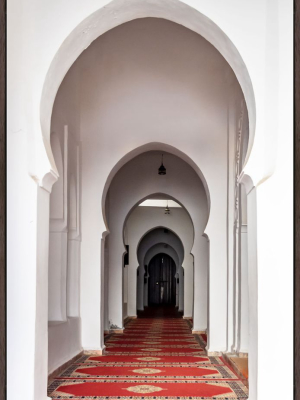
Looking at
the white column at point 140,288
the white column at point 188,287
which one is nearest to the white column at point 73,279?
the white column at point 188,287

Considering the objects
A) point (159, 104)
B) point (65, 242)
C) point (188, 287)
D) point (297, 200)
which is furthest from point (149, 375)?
point (188, 287)

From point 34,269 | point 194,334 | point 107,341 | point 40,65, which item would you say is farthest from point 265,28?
point 194,334

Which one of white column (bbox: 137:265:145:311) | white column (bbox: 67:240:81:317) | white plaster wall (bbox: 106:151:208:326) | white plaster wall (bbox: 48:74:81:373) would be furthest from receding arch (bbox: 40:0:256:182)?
white column (bbox: 137:265:145:311)

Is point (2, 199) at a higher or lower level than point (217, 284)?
higher

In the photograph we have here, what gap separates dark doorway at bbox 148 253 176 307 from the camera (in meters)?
29.2

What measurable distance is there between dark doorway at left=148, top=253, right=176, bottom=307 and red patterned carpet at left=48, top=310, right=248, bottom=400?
19.0 m

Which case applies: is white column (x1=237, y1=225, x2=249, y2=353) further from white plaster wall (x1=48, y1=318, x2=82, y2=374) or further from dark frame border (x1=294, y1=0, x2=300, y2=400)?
dark frame border (x1=294, y1=0, x2=300, y2=400)

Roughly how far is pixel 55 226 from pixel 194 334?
538cm

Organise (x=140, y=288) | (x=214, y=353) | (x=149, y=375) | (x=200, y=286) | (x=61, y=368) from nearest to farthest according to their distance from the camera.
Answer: (x=149, y=375) < (x=61, y=368) < (x=214, y=353) < (x=200, y=286) < (x=140, y=288)

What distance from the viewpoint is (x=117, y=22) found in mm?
5082

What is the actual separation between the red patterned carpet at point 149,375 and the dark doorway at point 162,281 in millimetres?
19042

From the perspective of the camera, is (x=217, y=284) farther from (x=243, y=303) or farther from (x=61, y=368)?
(x=61, y=368)

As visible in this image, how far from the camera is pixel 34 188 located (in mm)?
4348

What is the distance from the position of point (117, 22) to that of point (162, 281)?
25.0 meters
